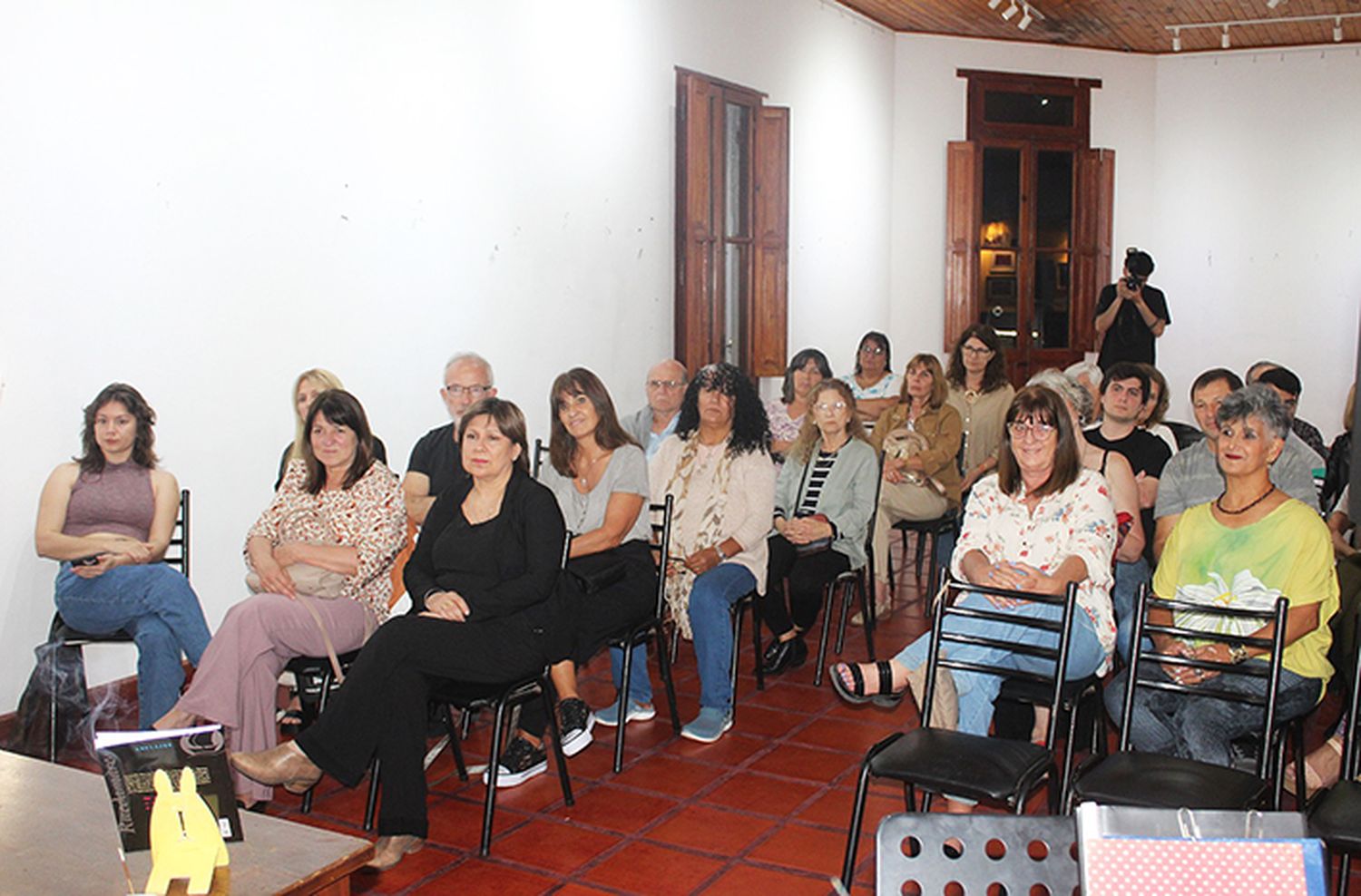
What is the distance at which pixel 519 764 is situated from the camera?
407 centimetres

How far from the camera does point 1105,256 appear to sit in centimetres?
1134

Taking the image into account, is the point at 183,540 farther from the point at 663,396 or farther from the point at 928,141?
the point at 928,141

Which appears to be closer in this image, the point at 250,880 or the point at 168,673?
the point at 250,880

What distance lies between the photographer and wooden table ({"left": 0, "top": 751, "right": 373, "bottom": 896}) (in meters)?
2.18

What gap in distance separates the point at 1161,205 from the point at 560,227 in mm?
6755

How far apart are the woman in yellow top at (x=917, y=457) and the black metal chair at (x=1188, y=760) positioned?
249 cm

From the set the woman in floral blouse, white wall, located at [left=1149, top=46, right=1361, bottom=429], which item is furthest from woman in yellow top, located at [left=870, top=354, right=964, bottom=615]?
white wall, located at [left=1149, top=46, right=1361, bottom=429]

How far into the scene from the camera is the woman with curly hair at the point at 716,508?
15.1 ft

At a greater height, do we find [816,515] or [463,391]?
[463,391]

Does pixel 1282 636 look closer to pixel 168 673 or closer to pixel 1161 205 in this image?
pixel 168 673

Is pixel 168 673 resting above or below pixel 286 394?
below

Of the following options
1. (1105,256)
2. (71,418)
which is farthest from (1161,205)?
(71,418)

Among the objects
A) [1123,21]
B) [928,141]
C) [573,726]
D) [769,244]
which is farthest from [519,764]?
[1123,21]

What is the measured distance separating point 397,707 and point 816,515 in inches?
86.1
